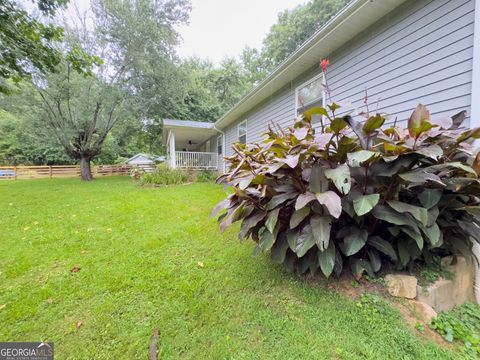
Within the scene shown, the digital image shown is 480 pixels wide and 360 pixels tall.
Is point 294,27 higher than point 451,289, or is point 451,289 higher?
point 294,27

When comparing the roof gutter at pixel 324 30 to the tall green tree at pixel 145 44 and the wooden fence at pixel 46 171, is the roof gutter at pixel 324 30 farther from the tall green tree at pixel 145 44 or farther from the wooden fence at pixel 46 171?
the wooden fence at pixel 46 171

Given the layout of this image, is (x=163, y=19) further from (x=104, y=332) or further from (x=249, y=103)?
(x=104, y=332)

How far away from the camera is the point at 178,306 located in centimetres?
171

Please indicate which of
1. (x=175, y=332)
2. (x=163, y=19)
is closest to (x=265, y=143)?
(x=175, y=332)

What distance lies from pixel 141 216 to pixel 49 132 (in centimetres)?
1018

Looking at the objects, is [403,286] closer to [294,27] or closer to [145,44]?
[145,44]

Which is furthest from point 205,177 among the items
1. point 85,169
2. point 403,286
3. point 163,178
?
point 403,286

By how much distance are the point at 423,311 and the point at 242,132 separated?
777 centimetres

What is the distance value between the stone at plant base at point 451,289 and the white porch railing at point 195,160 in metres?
9.41

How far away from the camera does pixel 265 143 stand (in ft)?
6.70

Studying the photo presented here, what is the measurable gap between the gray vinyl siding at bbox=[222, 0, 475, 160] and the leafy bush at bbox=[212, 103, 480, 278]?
53cm

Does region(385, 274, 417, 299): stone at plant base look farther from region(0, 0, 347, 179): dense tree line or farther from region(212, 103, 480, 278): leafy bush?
region(0, 0, 347, 179): dense tree line

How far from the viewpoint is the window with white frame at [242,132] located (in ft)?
27.5

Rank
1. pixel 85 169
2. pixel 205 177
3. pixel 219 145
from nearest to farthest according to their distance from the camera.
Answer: pixel 205 177, pixel 219 145, pixel 85 169
